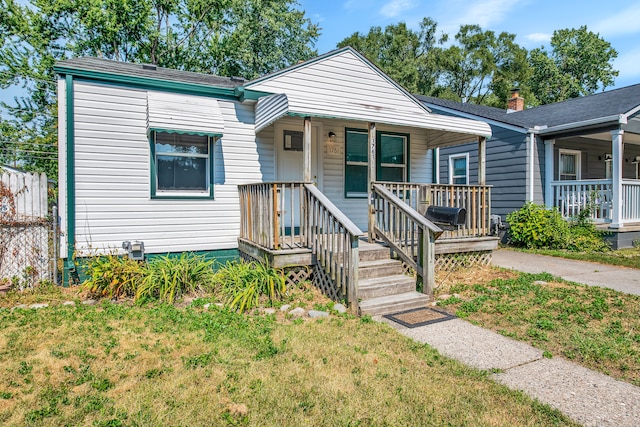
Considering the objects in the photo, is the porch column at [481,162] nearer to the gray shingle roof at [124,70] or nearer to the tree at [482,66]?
the gray shingle roof at [124,70]

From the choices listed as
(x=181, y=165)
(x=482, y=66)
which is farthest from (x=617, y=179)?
(x=482, y=66)

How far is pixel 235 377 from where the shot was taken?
10.2ft

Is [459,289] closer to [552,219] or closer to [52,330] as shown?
[52,330]

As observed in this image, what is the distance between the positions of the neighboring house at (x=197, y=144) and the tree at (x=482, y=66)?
87.9ft

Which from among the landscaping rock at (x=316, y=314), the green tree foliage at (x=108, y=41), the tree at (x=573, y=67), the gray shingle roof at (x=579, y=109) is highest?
the tree at (x=573, y=67)

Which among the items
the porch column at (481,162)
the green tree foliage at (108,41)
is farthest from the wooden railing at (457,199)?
the green tree foliage at (108,41)

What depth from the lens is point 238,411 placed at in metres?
2.65

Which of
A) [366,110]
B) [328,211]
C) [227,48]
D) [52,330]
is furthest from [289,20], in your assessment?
[52,330]

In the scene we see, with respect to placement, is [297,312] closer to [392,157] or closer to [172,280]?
[172,280]

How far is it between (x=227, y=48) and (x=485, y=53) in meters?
23.0

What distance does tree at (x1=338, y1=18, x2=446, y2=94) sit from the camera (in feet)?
104

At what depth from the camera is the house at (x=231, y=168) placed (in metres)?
5.70

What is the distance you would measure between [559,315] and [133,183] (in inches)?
259

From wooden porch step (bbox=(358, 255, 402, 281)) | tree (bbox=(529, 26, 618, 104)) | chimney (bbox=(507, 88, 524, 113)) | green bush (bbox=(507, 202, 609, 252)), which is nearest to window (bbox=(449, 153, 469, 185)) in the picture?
green bush (bbox=(507, 202, 609, 252))
